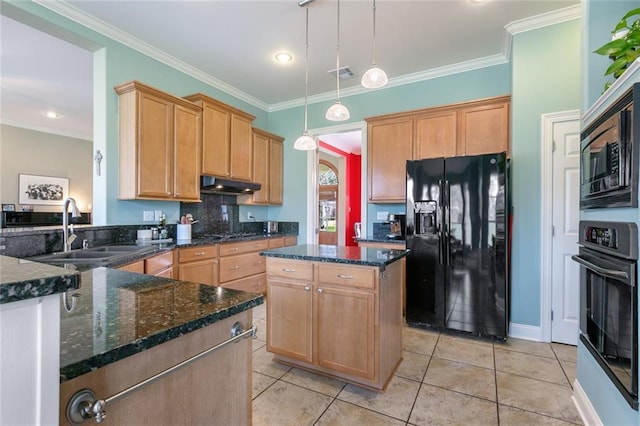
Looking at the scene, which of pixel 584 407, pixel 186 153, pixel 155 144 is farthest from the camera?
pixel 186 153

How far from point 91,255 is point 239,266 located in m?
1.59

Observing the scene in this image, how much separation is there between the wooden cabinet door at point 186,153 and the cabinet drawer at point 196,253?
1.91 ft

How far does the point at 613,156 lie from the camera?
1.46 metres

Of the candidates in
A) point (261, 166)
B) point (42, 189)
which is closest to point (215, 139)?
A: point (261, 166)

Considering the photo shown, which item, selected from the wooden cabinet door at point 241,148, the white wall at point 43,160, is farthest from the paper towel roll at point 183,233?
the white wall at point 43,160

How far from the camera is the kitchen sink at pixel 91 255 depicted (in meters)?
2.06

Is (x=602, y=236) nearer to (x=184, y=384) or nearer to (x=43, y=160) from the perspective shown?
(x=184, y=384)

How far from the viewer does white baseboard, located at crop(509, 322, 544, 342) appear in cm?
289

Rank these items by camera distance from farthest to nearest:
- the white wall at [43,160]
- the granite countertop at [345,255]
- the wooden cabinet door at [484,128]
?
the white wall at [43,160] < the wooden cabinet door at [484,128] < the granite countertop at [345,255]

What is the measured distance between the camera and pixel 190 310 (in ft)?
3.05

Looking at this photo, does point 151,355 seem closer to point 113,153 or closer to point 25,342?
point 25,342

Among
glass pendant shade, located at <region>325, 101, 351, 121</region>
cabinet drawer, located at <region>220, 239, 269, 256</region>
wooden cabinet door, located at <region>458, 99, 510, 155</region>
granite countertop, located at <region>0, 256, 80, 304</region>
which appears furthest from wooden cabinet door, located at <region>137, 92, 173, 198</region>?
wooden cabinet door, located at <region>458, 99, 510, 155</region>

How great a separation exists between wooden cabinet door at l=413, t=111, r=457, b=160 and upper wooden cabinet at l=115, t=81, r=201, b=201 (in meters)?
2.61

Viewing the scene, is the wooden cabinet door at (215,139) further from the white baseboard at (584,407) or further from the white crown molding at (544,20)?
the white baseboard at (584,407)
